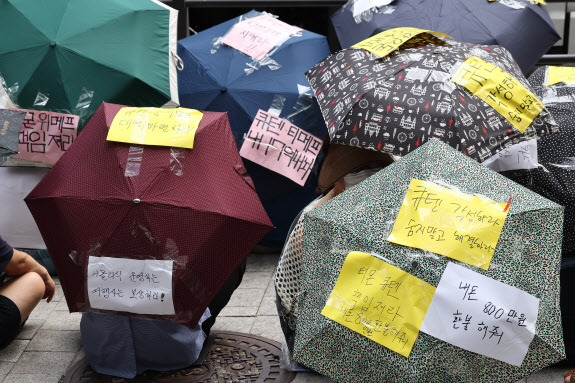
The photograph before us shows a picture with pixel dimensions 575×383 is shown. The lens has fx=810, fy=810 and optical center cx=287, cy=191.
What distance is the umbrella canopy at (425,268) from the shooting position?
2.76 metres

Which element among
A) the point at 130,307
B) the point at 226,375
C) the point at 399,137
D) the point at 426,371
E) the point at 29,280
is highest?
the point at 399,137

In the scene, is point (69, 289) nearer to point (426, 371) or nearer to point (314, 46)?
point (426, 371)

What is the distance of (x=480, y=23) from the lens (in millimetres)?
5078

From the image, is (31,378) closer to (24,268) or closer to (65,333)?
(65,333)

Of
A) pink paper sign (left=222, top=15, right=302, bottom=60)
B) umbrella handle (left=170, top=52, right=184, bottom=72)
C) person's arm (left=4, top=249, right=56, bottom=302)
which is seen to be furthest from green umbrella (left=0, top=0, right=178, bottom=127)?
person's arm (left=4, top=249, right=56, bottom=302)

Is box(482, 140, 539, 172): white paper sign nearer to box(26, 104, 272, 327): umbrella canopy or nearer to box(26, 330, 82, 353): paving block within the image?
box(26, 104, 272, 327): umbrella canopy

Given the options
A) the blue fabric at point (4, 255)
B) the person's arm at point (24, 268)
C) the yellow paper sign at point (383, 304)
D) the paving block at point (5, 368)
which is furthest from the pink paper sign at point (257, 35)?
the yellow paper sign at point (383, 304)

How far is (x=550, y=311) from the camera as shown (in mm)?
2865

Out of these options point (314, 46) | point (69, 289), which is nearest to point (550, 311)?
point (69, 289)

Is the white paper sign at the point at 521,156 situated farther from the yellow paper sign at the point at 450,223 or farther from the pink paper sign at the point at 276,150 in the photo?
the pink paper sign at the point at 276,150

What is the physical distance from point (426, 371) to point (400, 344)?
0.13 meters

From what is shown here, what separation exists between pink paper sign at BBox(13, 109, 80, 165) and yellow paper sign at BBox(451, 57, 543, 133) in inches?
91.5

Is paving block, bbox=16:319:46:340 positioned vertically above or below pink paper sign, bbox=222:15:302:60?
below

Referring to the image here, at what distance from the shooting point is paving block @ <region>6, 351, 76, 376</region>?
4.19 metres
